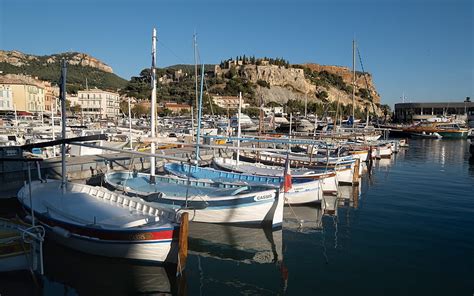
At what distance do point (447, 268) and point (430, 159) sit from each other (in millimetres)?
36903

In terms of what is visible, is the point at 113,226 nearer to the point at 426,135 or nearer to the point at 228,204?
the point at 228,204

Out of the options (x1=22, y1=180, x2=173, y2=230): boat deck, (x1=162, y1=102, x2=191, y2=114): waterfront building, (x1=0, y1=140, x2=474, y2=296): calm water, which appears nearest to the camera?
(x1=0, y1=140, x2=474, y2=296): calm water

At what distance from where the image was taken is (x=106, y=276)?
12.0 metres

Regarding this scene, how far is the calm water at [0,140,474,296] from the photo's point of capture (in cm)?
1147

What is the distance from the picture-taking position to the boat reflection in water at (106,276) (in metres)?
11.2

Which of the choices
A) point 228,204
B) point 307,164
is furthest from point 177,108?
point 228,204

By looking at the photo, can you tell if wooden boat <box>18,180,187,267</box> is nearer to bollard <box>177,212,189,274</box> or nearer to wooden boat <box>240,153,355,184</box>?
bollard <box>177,212,189,274</box>

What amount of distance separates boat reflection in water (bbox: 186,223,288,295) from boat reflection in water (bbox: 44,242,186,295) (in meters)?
0.74

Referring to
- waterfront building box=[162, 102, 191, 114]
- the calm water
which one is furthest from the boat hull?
waterfront building box=[162, 102, 191, 114]

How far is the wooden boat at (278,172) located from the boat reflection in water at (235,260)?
265 inches

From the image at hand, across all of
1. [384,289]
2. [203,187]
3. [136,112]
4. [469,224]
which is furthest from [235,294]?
[136,112]

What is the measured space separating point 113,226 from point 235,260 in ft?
14.2

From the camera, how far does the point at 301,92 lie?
7776 inches

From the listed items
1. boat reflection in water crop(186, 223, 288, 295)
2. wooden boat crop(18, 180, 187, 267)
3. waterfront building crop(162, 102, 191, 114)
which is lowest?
boat reflection in water crop(186, 223, 288, 295)
